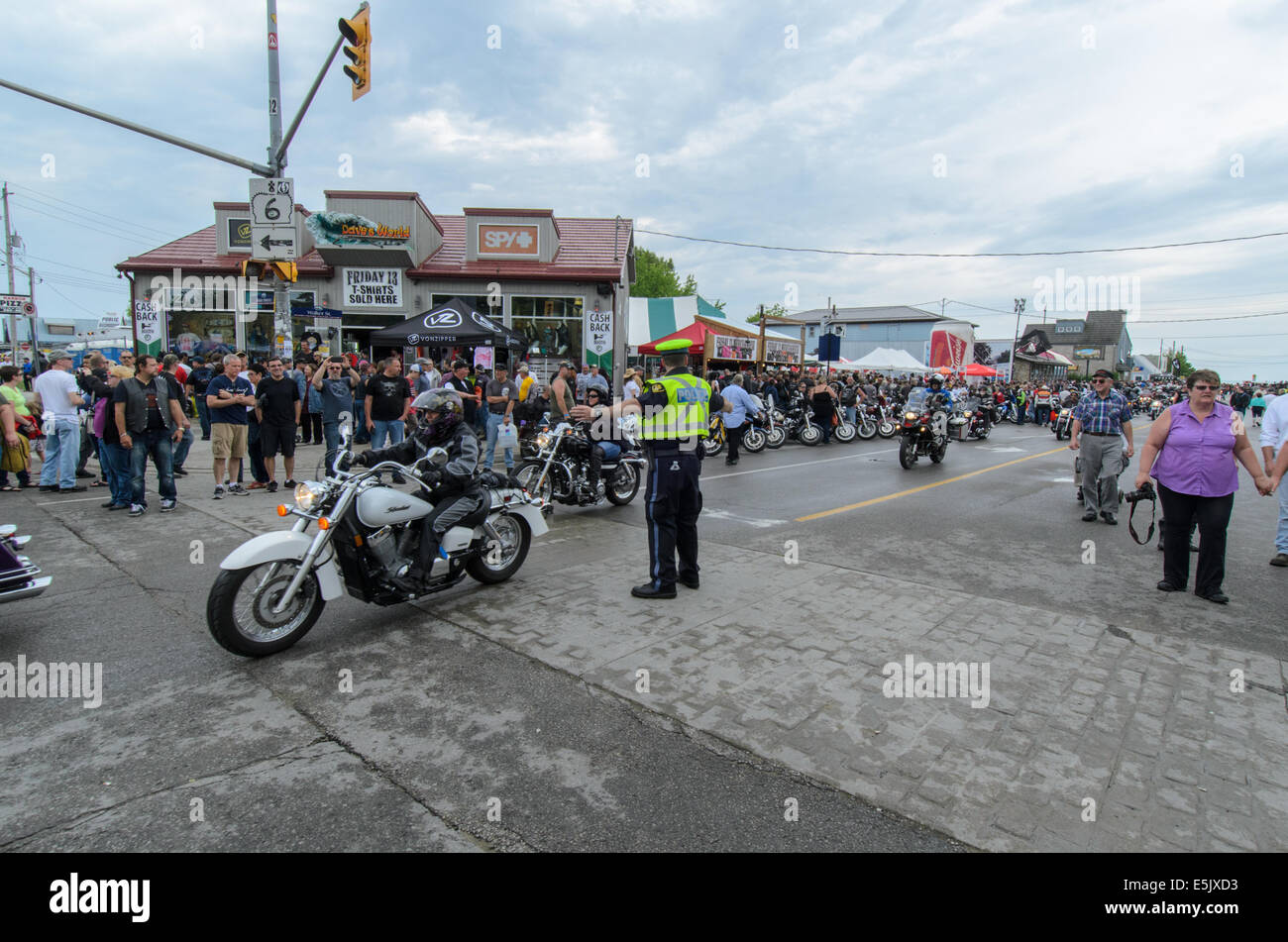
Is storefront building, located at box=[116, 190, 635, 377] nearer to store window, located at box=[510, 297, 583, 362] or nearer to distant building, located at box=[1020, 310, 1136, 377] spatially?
store window, located at box=[510, 297, 583, 362]

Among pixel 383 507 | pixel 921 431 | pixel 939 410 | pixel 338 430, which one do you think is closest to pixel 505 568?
pixel 383 507

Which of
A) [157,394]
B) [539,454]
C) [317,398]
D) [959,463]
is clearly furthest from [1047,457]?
[157,394]

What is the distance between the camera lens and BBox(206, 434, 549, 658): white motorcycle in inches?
163

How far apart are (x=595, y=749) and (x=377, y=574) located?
2146mm

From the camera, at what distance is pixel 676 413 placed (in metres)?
5.59

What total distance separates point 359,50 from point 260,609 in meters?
9.32

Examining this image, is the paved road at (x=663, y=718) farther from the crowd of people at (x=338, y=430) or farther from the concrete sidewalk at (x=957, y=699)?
the crowd of people at (x=338, y=430)

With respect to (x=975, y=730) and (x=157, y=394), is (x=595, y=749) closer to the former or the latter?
(x=975, y=730)

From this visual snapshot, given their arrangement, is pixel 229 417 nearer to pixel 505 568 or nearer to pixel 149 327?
pixel 505 568

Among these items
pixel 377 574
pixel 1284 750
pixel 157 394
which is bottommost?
pixel 1284 750

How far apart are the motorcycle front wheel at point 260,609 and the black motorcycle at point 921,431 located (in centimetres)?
1156

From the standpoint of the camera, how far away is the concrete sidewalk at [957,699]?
9.52 feet

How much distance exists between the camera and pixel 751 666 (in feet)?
13.8

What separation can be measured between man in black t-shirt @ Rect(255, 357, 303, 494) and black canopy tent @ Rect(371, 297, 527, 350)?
262 inches
